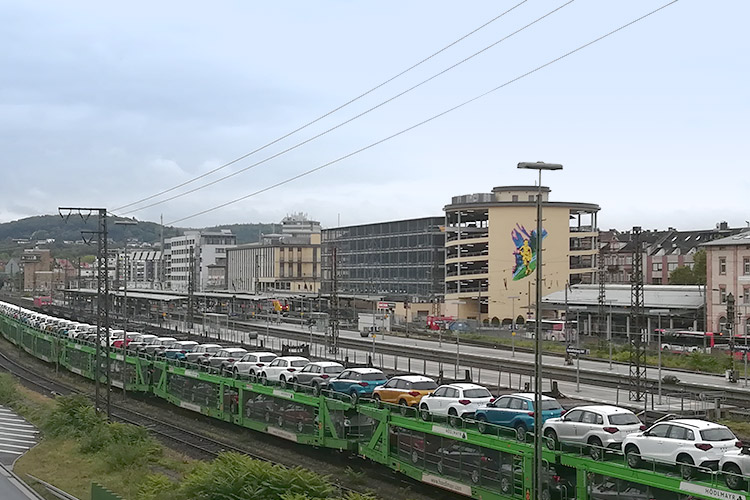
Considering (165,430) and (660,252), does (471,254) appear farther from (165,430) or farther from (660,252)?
(165,430)

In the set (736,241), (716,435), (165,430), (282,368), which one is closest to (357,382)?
(282,368)

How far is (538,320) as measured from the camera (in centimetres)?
1830

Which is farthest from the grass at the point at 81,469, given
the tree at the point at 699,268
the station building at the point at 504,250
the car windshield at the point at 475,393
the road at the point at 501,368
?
the tree at the point at 699,268

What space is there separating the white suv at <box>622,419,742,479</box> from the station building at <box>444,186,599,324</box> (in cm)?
8188

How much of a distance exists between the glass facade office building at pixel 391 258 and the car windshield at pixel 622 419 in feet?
291

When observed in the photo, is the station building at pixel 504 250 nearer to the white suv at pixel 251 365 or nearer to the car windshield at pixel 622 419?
the white suv at pixel 251 365

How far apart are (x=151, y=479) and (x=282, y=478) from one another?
5.13m

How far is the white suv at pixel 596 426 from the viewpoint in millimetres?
24328

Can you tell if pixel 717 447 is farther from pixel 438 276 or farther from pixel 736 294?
pixel 438 276

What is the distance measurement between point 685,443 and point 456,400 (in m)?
10.4

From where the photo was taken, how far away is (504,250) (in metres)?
108

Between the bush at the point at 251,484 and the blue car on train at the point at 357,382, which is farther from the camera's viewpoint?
the blue car on train at the point at 357,382

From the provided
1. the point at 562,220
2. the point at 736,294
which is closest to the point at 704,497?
the point at 736,294

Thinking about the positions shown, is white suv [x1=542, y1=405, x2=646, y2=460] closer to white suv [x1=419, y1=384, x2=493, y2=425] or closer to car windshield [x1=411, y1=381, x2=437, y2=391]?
white suv [x1=419, y1=384, x2=493, y2=425]
